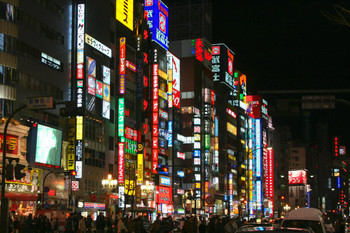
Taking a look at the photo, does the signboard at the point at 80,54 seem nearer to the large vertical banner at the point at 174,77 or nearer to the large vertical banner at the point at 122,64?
the large vertical banner at the point at 122,64

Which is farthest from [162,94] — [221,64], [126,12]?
[221,64]

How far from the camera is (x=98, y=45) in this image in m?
73.8

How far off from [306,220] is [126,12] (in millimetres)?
60970

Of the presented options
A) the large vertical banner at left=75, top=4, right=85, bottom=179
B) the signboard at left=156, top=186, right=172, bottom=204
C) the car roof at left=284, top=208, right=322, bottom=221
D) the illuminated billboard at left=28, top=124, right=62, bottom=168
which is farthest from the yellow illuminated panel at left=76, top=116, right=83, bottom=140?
the car roof at left=284, top=208, right=322, bottom=221

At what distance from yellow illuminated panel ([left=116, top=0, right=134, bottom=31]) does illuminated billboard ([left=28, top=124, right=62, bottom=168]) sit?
2752 centimetres

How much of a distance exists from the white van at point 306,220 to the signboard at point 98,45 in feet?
152

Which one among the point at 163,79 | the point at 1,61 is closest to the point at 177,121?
the point at 163,79

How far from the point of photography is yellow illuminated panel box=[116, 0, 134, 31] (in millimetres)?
82562

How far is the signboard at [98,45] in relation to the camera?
7156cm

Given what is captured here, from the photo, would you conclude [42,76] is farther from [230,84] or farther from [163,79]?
[230,84]

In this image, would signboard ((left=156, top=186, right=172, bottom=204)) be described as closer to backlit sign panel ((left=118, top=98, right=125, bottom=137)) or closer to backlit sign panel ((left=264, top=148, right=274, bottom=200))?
backlit sign panel ((left=118, top=98, right=125, bottom=137))

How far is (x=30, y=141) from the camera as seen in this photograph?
53750 mm

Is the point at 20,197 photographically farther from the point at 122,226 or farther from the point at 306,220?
the point at 306,220

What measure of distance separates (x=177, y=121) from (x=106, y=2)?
34127 mm
